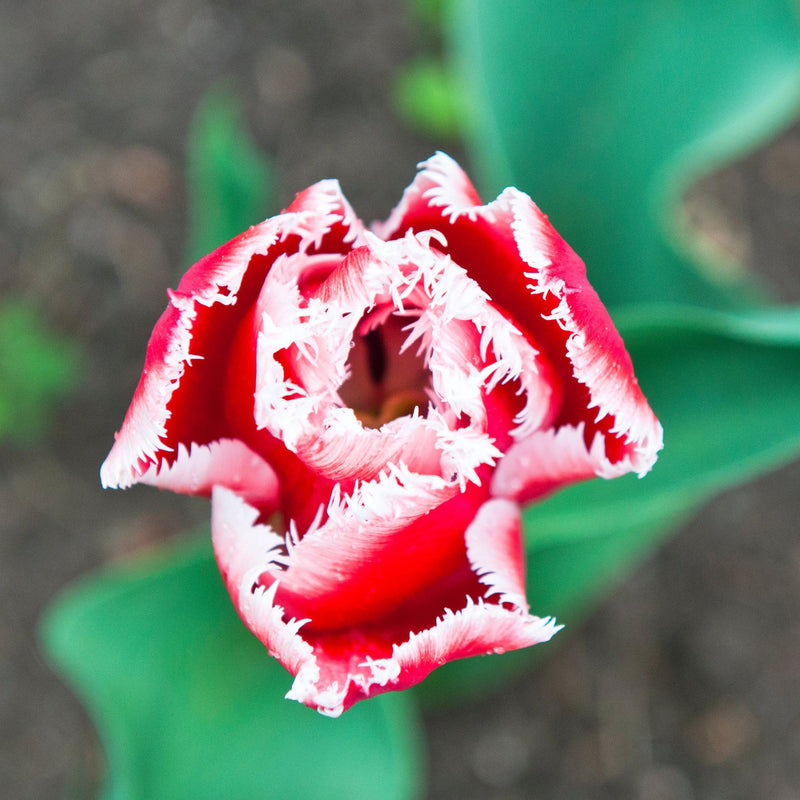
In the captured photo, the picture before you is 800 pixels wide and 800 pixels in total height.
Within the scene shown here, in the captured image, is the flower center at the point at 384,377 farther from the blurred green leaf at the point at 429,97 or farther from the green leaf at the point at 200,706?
the blurred green leaf at the point at 429,97

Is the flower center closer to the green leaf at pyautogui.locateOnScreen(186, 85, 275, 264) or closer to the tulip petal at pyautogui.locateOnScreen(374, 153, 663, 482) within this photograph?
the tulip petal at pyautogui.locateOnScreen(374, 153, 663, 482)

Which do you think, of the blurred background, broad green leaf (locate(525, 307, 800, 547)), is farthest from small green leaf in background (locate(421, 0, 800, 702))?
the blurred background

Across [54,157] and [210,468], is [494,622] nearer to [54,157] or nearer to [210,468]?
[210,468]

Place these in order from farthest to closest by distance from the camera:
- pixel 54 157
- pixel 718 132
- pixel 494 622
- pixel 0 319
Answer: pixel 54 157
pixel 0 319
pixel 718 132
pixel 494 622

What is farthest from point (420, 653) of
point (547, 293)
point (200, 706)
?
point (200, 706)

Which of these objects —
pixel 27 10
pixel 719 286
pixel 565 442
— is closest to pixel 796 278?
pixel 719 286
